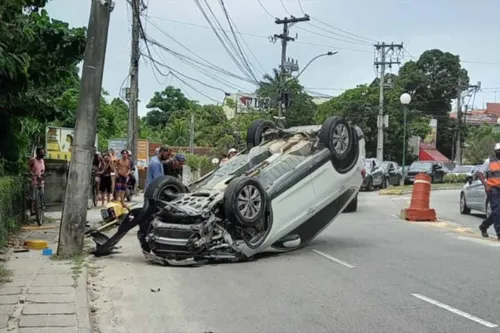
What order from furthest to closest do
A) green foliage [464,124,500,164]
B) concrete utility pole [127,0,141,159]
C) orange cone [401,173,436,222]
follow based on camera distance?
green foliage [464,124,500,164]
concrete utility pole [127,0,141,159]
orange cone [401,173,436,222]

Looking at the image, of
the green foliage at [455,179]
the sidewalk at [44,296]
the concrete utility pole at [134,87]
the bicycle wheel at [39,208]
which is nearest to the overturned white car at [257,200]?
the sidewalk at [44,296]

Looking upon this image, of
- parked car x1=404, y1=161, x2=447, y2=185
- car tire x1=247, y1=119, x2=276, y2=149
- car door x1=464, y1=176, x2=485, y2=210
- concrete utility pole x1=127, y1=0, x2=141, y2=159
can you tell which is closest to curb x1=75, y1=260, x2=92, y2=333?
car tire x1=247, y1=119, x2=276, y2=149

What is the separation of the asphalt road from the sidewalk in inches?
10.7

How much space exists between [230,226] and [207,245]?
513 mm

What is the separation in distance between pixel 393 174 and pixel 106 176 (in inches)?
847

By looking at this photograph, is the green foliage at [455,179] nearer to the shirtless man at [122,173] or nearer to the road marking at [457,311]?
the shirtless man at [122,173]

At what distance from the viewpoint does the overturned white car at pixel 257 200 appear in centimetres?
955

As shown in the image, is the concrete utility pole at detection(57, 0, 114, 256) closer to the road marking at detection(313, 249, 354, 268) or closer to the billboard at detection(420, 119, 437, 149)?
the road marking at detection(313, 249, 354, 268)

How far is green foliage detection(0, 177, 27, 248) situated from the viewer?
10.6 meters

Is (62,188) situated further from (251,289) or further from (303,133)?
(251,289)

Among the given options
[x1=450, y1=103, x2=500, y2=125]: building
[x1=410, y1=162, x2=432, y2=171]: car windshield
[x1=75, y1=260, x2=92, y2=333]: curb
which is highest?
[x1=450, y1=103, x2=500, y2=125]: building

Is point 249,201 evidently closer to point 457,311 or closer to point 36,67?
point 457,311

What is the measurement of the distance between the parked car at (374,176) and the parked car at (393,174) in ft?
3.89

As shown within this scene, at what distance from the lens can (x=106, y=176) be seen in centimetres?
1920
